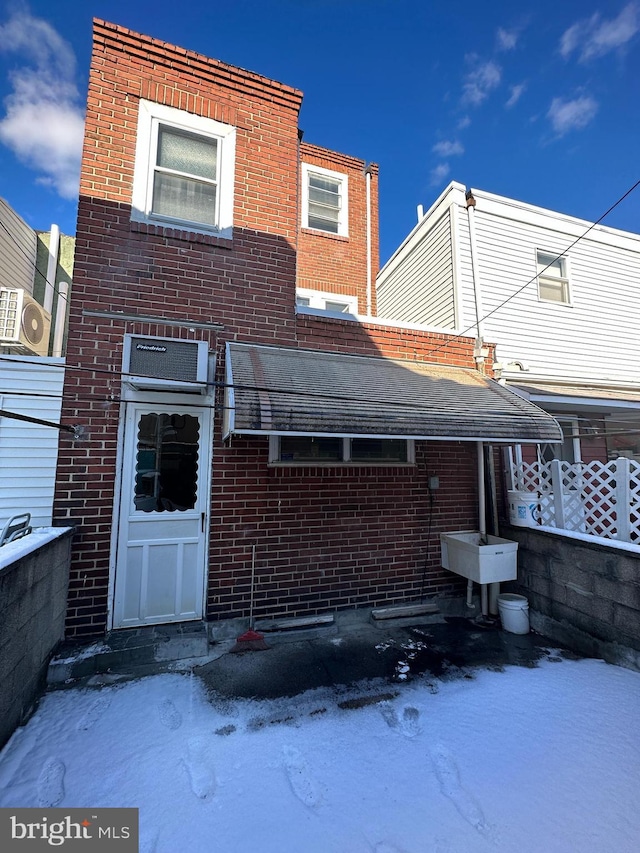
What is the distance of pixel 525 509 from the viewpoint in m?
5.62

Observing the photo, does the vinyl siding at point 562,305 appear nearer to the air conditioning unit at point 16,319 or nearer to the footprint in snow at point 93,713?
the footprint in snow at point 93,713

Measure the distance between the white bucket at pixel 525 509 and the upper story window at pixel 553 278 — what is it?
5.55 meters

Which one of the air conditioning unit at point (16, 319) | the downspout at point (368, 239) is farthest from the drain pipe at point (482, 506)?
the air conditioning unit at point (16, 319)

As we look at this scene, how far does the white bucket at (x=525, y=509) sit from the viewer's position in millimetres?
5586

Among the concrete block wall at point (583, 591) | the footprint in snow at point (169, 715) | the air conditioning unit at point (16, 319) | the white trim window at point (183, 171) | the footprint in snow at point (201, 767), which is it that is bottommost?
the footprint in snow at point (201, 767)

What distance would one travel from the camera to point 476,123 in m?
9.19

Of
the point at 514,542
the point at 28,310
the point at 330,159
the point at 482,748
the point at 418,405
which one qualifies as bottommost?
the point at 482,748

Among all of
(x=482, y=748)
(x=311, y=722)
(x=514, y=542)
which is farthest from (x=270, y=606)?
(x=514, y=542)

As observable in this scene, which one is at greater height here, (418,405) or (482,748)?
(418,405)

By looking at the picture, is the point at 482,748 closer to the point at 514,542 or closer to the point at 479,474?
the point at 514,542

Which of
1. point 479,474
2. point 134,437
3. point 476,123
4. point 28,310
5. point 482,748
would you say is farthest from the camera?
point 476,123

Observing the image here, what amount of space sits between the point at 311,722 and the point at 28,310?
8461mm

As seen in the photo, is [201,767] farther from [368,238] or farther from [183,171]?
[368,238]

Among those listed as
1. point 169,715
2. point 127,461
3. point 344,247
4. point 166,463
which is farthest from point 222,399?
point 344,247
